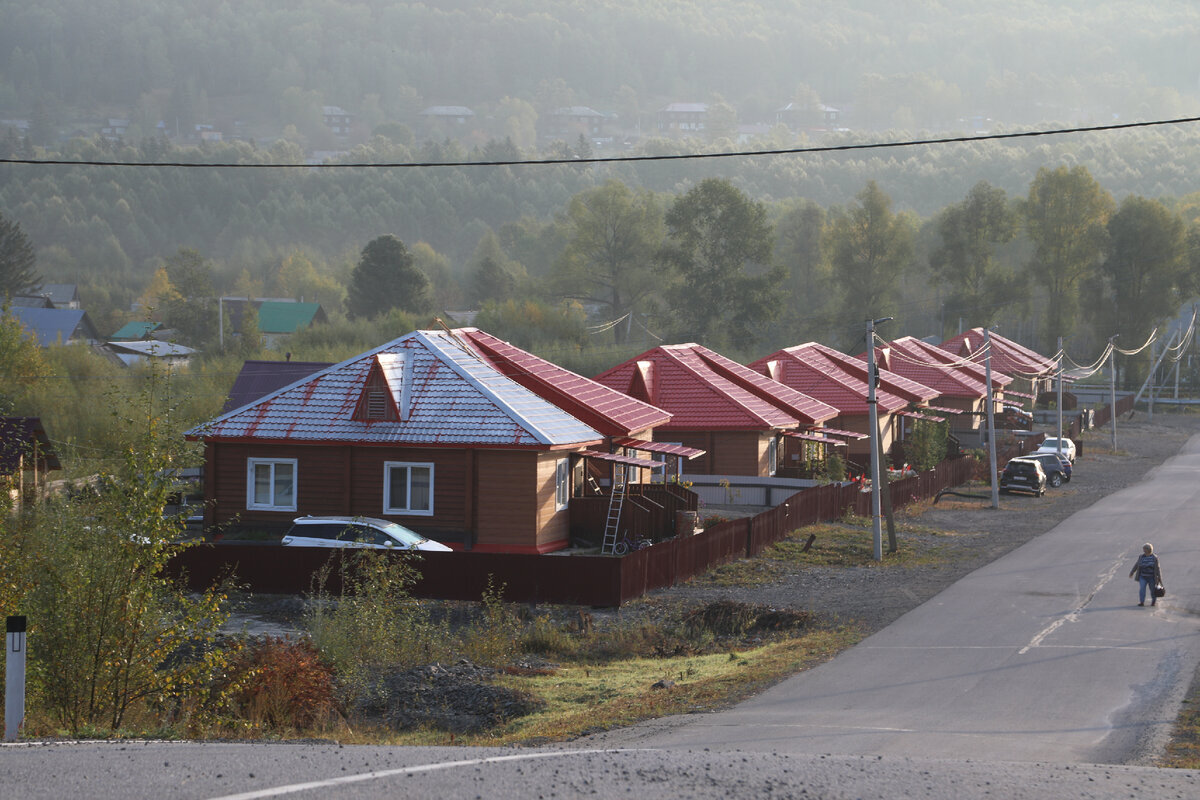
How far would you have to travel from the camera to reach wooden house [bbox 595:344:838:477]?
4125cm

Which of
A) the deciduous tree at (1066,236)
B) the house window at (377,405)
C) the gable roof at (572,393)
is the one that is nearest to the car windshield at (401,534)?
the house window at (377,405)

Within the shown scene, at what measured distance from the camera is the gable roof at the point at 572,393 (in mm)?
32406

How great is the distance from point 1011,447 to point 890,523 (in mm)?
28015

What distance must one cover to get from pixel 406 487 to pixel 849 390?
26705 mm

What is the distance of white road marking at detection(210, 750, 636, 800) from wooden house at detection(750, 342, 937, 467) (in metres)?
36.1

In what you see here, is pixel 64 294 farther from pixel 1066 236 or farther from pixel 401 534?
pixel 401 534

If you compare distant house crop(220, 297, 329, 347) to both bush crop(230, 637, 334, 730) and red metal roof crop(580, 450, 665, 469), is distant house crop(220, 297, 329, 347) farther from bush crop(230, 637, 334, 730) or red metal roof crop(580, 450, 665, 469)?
bush crop(230, 637, 334, 730)

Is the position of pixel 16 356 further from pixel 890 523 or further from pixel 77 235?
pixel 77 235

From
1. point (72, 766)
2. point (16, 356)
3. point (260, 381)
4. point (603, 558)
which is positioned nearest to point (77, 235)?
point (16, 356)

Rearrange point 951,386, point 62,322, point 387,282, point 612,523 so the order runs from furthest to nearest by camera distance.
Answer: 1. point 387,282
2. point 62,322
3. point 951,386
4. point 612,523

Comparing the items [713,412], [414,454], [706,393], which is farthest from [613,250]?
[414,454]

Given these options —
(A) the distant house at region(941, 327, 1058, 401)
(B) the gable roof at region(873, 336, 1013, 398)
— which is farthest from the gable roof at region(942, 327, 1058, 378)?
(B) the gable roof at region(873, 336, 1013, 398)

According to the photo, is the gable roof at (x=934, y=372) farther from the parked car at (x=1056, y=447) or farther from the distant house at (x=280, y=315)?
the distant house at (x=280, y=315)

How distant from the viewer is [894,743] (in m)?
13.8
